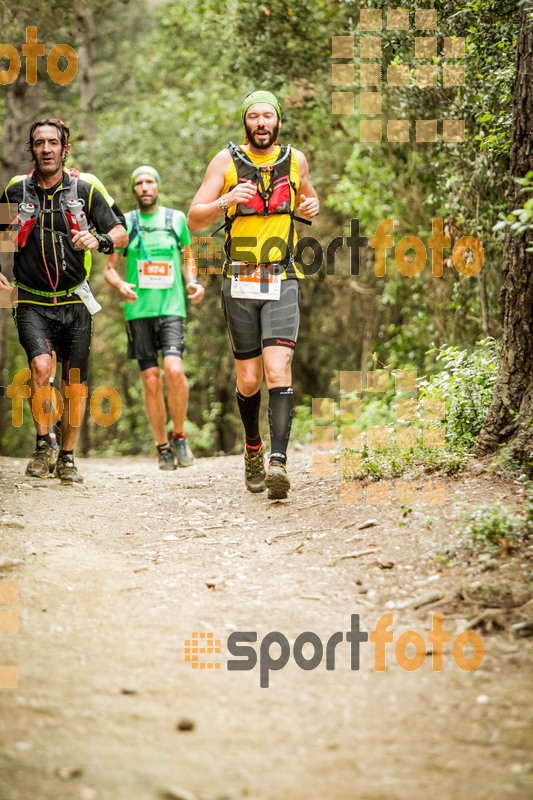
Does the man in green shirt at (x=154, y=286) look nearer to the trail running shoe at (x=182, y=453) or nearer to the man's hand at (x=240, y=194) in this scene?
the trail running shoe at (x=182, y=453)

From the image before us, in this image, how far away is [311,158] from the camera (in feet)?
41.3

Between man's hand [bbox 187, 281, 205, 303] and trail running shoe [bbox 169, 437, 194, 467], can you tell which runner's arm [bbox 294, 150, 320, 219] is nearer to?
man's hand [bbox 187, 281, 205, 303]

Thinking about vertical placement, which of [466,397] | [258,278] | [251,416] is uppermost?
[258,278]

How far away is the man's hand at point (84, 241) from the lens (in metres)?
6.00

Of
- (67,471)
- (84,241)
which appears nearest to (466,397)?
(84,241)

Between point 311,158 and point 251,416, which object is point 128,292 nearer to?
point 251,416

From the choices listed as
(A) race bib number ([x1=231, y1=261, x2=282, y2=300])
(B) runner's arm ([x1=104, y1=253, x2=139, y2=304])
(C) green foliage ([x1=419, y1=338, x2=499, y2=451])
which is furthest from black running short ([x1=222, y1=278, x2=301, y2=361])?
(B) runner's arm ([x1=104, y1=253, x2=139, y2=304])

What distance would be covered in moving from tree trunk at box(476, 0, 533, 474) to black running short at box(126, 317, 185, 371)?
3.62 m

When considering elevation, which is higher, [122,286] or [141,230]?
[141,230]

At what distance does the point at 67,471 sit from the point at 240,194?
2755 mm

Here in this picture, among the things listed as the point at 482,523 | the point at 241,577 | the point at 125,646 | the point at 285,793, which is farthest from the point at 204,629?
the point at 482,523

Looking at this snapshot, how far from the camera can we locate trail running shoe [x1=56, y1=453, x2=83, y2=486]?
6391 millimetres

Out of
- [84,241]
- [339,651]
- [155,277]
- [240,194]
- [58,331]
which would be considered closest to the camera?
[339,651]

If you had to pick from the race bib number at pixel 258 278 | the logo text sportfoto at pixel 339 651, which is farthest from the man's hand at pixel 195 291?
the logo text sportfoto at pixel 339 651
